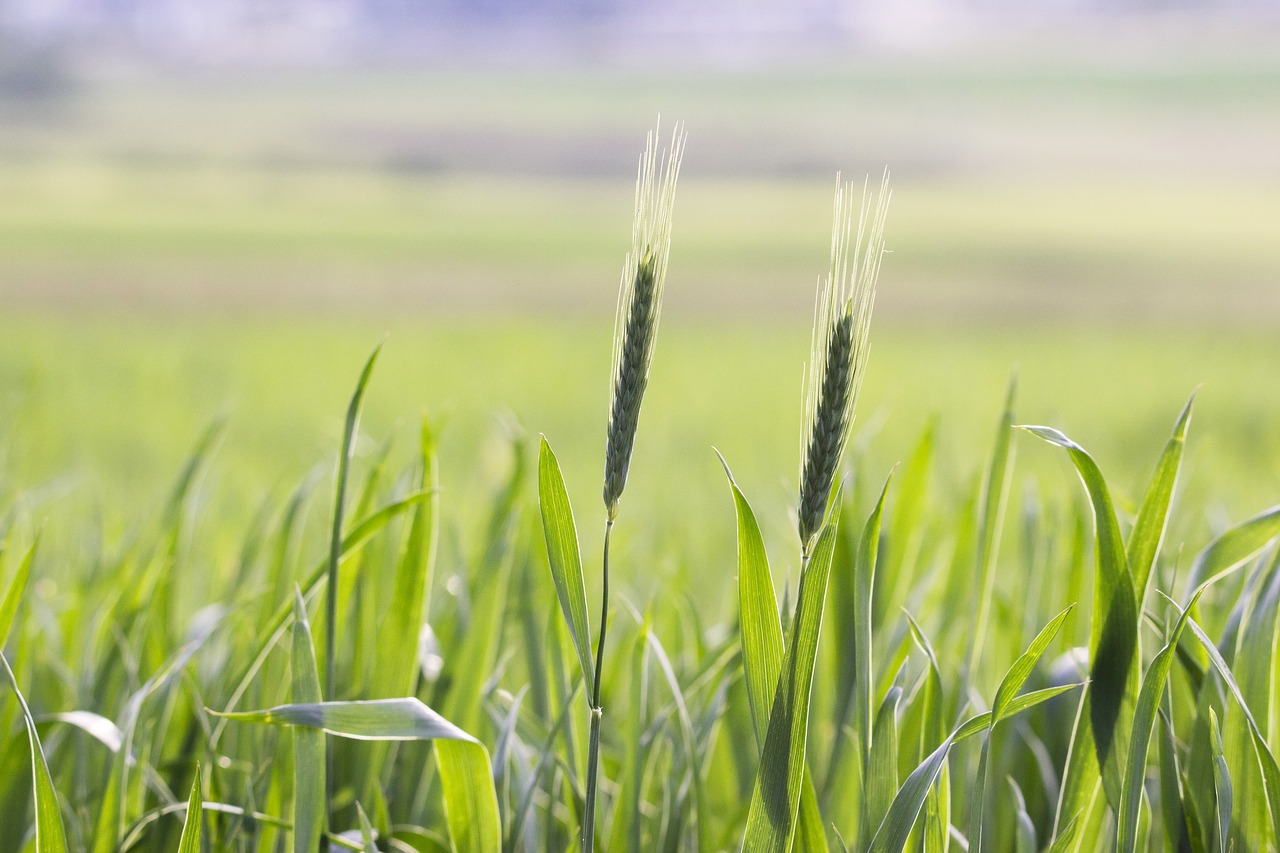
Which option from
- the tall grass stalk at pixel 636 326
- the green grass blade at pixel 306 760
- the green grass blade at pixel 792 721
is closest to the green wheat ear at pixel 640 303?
the tall grass stalk at pixel 636 326

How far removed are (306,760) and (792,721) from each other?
11.2 inches

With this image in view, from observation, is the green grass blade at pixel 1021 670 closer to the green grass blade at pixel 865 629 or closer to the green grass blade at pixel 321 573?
the green grass blade at pixel 865 629

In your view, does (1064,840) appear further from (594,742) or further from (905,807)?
(594,742)

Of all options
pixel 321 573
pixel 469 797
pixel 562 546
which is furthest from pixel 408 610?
pixel 562 546

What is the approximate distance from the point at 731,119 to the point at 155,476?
155 ft

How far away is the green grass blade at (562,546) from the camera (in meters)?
0.55

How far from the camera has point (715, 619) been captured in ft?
7.45

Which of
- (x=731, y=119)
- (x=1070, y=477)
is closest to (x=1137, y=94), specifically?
(x=731, y=119)

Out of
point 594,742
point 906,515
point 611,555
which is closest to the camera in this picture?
point 594,742

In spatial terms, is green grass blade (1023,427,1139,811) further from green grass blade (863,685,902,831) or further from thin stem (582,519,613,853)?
thin stem (582,519,613,853)

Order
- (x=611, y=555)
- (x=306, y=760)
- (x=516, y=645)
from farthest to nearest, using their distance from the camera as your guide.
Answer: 1. (x=611, y=555)
2. (x=516, y=645)
3. (x=306, y=760)

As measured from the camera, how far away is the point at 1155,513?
26.3 inches

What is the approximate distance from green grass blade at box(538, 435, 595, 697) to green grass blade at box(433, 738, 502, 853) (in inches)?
5.3

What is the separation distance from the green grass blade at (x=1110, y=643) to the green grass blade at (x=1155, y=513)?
0.02 meters
